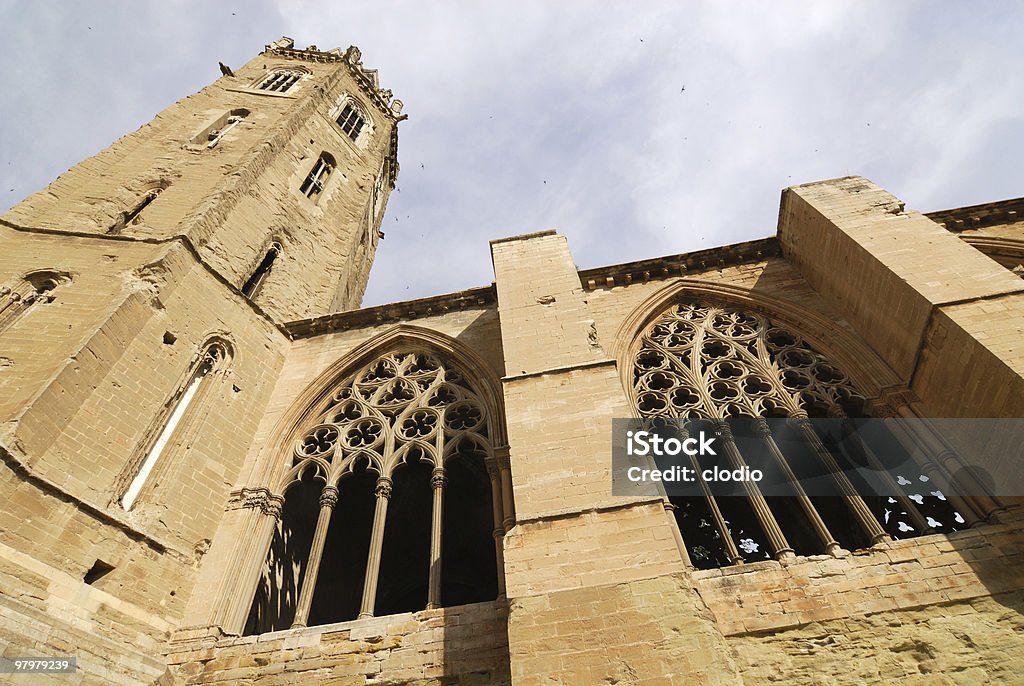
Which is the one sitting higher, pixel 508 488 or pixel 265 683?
pixel 508 488

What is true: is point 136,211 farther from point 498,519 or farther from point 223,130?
point 498,519

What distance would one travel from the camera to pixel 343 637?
4.68 m

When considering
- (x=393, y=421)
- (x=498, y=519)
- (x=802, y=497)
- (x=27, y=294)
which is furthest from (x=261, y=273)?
(x=802, y=497)

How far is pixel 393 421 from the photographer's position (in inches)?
269

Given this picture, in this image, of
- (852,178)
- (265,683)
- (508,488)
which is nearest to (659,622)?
(508,488)

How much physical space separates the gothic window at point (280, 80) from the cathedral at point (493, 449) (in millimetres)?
4751

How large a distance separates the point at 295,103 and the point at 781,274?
10005 millimetres

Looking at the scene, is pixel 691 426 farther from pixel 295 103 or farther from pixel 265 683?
pixel 295 103

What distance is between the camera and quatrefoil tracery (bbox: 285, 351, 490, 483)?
20.9 feet

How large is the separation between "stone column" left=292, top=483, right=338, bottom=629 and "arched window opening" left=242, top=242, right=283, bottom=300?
3.41m

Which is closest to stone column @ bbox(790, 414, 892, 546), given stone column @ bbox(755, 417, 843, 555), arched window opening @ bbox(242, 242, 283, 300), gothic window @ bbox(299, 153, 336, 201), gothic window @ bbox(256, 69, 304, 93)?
stone column @ bbox(755, 417, 843, 555)


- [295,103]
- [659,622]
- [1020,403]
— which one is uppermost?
[295,103]

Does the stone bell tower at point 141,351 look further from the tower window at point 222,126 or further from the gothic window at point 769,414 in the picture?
the gothic window at point 769,414

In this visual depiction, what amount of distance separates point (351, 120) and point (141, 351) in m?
10.9
